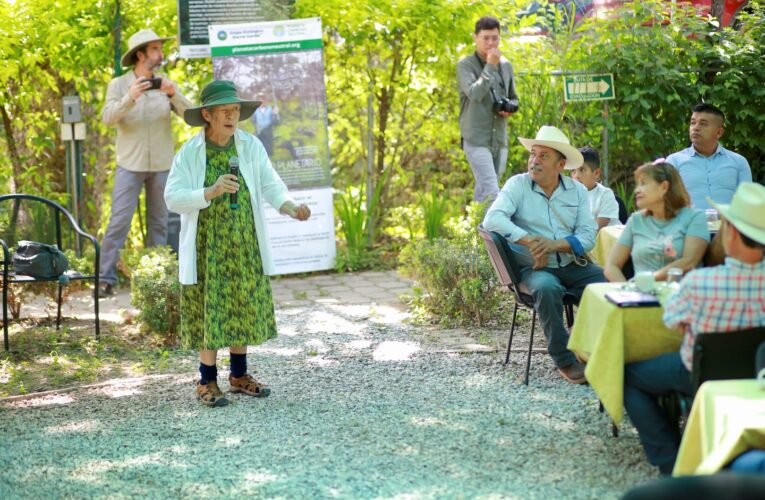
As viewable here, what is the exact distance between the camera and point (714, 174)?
6.71 meters

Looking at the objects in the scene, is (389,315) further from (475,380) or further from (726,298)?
(726,298)

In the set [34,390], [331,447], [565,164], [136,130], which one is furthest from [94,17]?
[331,447]

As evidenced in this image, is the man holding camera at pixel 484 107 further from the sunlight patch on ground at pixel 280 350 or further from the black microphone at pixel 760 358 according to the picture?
the black microphone at pixel 760 358

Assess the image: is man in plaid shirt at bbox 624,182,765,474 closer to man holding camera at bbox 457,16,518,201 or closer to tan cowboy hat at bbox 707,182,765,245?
tan cowboy hat at bbox 707,182,765,245

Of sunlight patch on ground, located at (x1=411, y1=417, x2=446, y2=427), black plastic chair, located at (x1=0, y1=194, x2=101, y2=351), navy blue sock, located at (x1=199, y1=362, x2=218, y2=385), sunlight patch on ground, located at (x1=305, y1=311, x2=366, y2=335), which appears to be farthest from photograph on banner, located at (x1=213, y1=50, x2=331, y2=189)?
sunlight patch on ground, located at (x1=411, y1=417, x2=446, y2=427)

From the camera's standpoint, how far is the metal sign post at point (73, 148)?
869cm

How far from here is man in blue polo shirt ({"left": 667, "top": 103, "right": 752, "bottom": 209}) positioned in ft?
21.9

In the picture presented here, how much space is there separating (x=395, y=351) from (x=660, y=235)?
2.06 metres

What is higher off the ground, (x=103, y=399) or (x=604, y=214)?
(x=604, y=214)

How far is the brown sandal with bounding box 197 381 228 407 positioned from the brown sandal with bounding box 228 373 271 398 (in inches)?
5.5

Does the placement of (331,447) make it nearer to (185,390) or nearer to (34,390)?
(185,390)

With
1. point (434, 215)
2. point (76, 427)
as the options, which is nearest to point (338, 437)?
point (76, 427)

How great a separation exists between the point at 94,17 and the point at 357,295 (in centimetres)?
330

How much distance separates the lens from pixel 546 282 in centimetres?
541
